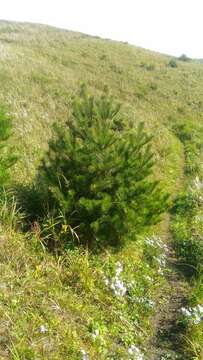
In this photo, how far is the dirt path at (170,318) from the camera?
636 cm

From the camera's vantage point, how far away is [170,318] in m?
7.20

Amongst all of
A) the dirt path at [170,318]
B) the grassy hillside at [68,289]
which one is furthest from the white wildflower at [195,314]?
the grassy hillside at [68,289]

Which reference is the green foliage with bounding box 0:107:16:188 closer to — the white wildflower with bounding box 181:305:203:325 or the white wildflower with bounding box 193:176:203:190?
the white wildflower with bounding box 181:305:203:325

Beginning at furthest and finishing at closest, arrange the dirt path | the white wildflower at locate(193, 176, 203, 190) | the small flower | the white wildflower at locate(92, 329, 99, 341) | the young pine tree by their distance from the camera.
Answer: the white wildflower at locate(193, 176, 203, 190) < the young pine tree < the dirt path < the white wildflower at locate(92, 329, 99, 341) < the small flower

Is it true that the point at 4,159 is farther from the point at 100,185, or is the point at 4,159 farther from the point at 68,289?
the point at 68,289

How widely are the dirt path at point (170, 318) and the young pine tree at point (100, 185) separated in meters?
1.24

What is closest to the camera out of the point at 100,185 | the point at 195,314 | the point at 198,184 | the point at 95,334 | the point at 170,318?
the point at 95,334

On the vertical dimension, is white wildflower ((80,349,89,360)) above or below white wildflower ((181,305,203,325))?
above

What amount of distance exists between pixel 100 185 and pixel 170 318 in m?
2.38

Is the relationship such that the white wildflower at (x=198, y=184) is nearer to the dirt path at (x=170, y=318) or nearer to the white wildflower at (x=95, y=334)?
the dirt path at (x=170, y=318)

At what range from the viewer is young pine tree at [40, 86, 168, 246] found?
24.8 feet

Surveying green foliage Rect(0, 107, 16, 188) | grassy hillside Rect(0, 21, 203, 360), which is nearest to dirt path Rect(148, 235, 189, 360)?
grassy hillside Rect(0, 21, 203, 360)

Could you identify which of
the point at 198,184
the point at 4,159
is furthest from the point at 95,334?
the point at 198,184

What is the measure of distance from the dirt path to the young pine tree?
4.08 feet
